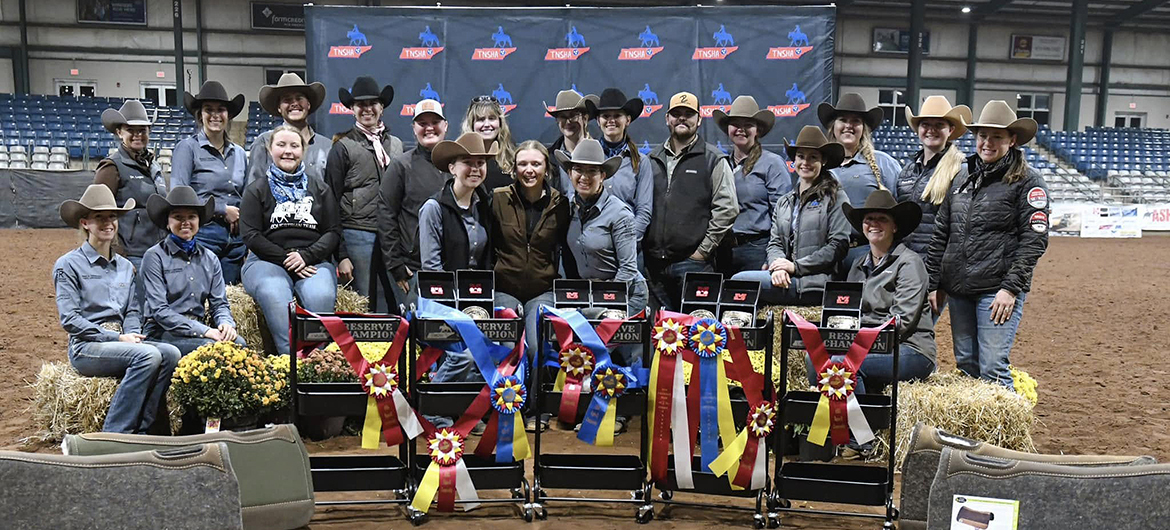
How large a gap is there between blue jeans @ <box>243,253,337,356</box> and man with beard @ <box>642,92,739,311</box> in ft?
6.61

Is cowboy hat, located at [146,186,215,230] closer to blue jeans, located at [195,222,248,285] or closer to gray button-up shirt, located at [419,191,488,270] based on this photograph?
blue jeans, located at [195,222,248,285]

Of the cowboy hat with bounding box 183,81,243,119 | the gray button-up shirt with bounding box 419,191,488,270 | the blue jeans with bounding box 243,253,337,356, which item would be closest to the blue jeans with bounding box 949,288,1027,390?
the gray button-up shirt with bounding box 419,191,488,270

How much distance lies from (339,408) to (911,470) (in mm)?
2364

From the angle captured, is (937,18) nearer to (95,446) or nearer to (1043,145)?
(1043,145)

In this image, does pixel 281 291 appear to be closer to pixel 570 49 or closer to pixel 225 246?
pixel 225 246

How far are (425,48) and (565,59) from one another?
156cm

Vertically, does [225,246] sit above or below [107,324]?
above

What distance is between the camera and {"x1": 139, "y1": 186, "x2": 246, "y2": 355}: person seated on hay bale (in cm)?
472

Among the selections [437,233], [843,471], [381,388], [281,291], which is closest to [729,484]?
[843,471]

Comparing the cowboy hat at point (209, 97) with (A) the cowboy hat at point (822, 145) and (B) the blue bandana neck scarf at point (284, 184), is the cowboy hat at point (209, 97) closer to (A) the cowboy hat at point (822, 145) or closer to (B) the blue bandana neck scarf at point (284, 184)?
(B) the blue bandana neck scarf at point (284, 184)

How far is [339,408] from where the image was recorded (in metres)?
3.83

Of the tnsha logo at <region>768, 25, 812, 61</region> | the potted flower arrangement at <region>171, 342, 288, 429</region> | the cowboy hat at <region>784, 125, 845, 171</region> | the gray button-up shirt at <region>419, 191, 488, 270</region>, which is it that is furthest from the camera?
the tnsha logo at <region>768, 25, 812, 61</region>

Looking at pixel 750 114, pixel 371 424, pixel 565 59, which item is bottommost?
pixel 371 424

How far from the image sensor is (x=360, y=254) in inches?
231
